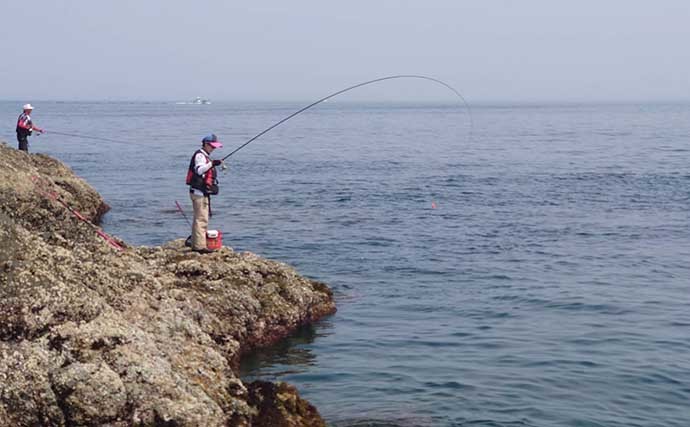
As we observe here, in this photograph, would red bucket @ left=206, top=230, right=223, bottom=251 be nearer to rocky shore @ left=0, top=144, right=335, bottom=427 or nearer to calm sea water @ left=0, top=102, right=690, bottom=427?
rocky shore @ left=0, top=144, right=335, bottom=427

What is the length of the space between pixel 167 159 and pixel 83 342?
119ft

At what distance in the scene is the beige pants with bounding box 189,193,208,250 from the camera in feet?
40.7

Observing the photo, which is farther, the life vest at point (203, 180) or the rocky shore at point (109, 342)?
the life vest at point (203, 180)

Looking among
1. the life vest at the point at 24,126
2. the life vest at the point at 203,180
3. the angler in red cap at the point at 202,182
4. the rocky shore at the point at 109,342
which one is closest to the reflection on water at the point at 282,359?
the rocky shore at the point at 109,342

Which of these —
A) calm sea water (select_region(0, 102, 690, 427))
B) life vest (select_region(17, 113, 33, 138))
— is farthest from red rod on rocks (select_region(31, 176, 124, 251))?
life vest (select_region(17, 113, 33, 138))

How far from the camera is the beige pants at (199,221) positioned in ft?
40.7

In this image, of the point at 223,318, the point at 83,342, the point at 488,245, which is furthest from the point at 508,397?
the point at 488,245

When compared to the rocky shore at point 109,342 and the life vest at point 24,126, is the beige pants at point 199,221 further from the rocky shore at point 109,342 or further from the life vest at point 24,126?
the life vest at point 24,126

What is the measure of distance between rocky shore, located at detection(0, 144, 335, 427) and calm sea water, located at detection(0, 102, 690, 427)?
1.44 meters

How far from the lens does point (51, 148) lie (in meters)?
48.8

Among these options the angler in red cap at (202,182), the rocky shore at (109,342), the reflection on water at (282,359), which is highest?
the angler in red cap at (202,182)

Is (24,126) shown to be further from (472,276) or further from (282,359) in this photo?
(282,359)

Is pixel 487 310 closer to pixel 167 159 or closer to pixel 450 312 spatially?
pixel 450 312

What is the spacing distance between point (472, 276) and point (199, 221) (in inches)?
239
